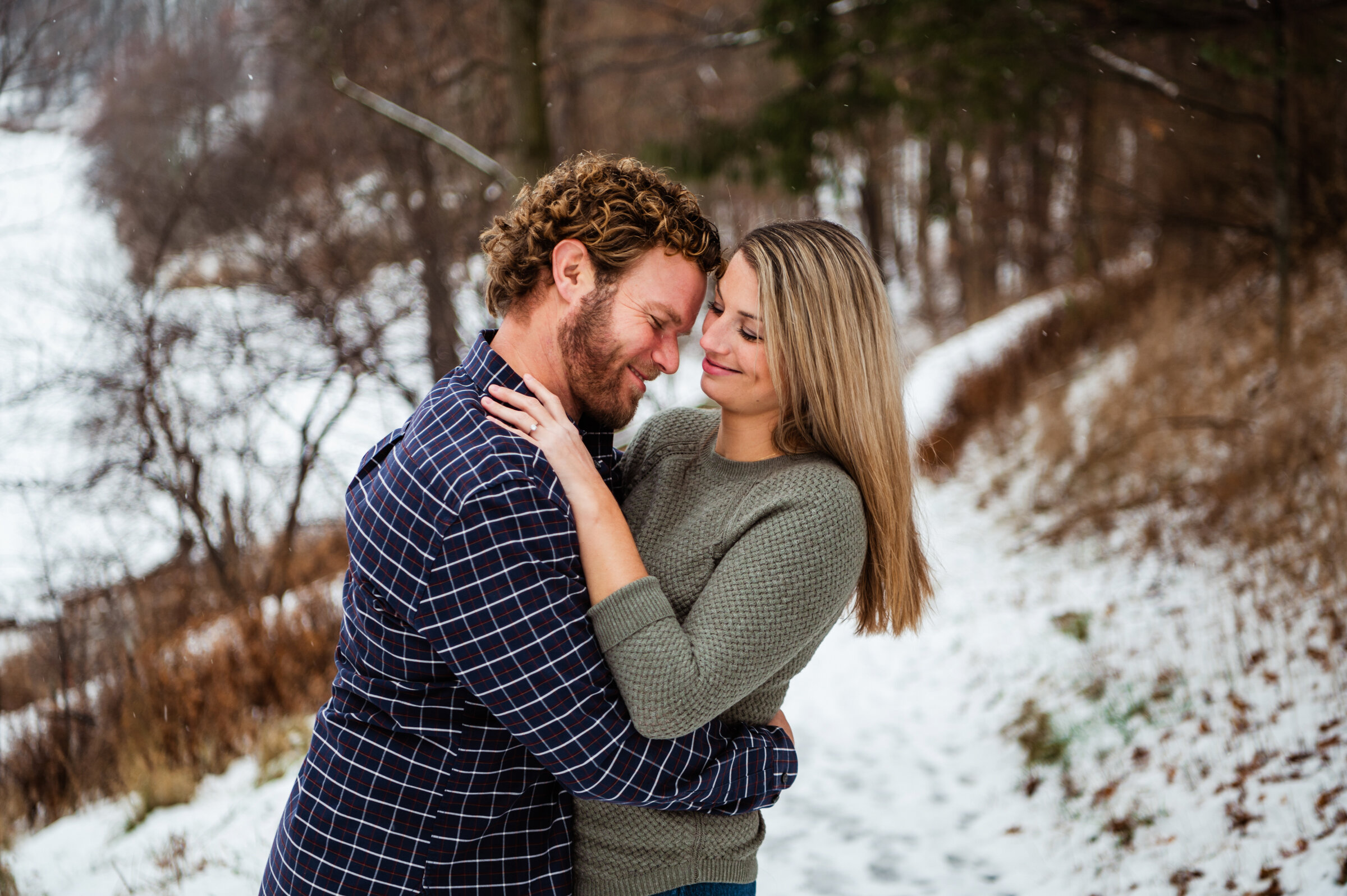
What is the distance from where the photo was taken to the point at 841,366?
1.86 metres

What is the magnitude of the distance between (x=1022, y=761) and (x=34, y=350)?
8.32 metres

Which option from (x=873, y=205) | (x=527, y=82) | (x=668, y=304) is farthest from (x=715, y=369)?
(x=873, y=205)

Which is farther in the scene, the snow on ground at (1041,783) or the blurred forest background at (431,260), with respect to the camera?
the blurred forest background at (431,260)

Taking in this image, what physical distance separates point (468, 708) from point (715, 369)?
82 cm

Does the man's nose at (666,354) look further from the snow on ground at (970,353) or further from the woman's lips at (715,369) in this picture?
the snow on ground at (970,353)

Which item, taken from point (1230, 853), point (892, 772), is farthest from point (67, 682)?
point (1230, 853)

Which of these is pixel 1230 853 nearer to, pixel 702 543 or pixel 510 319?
pixel 702 543

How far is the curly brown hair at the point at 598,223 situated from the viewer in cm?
187

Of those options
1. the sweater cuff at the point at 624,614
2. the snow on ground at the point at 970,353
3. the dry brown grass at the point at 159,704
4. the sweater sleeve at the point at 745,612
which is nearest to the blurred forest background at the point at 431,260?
the dry brown grass at the point at 159,704

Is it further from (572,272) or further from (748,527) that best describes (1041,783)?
(572,272)

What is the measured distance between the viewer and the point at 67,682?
532 cm

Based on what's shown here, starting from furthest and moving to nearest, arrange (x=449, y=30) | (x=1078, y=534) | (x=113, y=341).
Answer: (x=449, y=30) → (x=113, y=341) → (x=1078, y=534)

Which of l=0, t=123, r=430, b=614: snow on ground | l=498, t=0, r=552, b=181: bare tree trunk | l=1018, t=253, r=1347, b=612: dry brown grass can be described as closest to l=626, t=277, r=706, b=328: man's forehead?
l=1018, t=253, r=1347, b=612: dry brown grass

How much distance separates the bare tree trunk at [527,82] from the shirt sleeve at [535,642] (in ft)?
21.1
